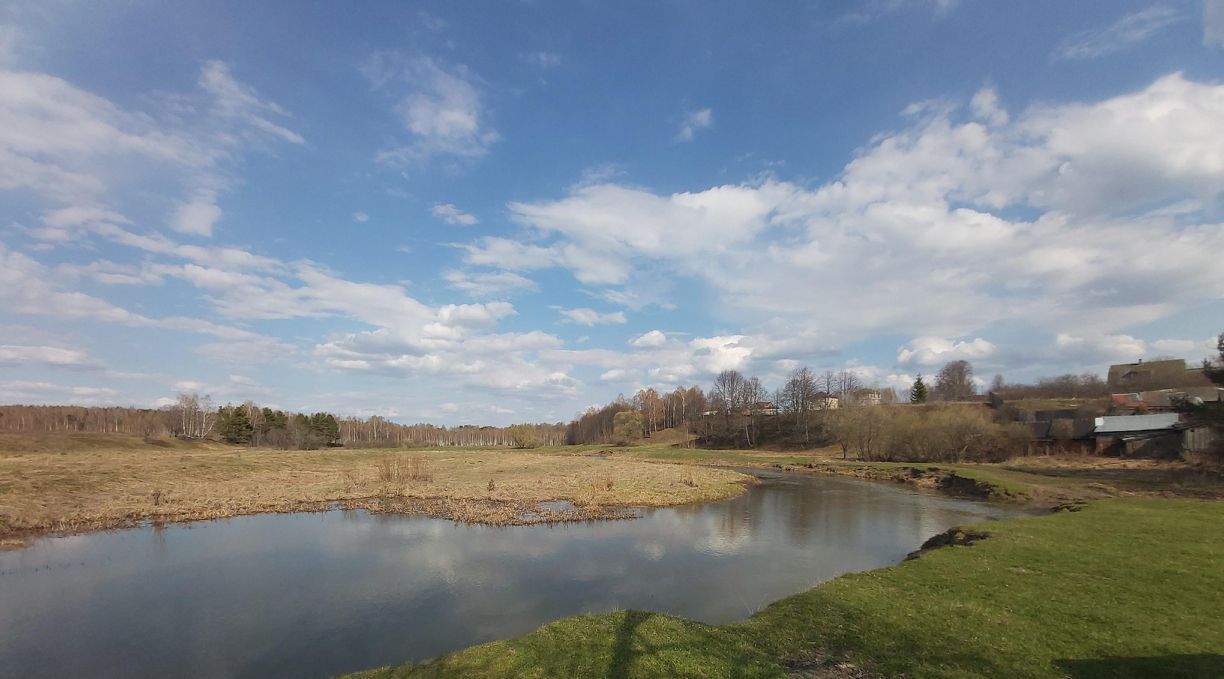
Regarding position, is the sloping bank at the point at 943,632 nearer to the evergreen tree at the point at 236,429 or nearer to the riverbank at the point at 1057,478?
the riverbank at the point at 1057,478

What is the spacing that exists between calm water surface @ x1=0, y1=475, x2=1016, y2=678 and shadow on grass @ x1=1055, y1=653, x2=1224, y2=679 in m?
6.62

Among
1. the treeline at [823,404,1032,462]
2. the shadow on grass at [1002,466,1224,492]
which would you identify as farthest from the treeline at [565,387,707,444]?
the shadow on grass at [1002,466,1224,492]

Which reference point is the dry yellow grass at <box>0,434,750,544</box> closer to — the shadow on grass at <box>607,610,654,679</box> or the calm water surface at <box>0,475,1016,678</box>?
the calm water surface at <box>0,475,1016,678</box>

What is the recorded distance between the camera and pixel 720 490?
37.4 meters

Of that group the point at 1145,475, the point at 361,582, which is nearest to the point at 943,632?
the point at 361,582

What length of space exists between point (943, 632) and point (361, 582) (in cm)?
1609

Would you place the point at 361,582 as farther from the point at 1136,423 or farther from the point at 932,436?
the point at 1136,423

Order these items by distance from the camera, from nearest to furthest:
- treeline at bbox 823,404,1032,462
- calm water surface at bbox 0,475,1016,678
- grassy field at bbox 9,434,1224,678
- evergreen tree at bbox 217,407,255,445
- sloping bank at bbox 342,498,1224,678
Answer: sloping bank at bbox 342,498,1224,678
grassy field at bbox 9,434,1224,678
calm water surface at bbox 0,475,1016,678
treeline at bbox 823,404,1032,462
evergreen tree at bbox 217,407,255,445

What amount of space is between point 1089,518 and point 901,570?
1378cm

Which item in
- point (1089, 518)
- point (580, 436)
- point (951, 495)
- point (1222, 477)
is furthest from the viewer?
point (580, 436)

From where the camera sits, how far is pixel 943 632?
9.97 meters

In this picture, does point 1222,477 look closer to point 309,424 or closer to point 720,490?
point 720,490

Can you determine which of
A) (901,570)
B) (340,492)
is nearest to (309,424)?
(340,492)

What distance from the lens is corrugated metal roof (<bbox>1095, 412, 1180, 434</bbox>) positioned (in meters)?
51.5
